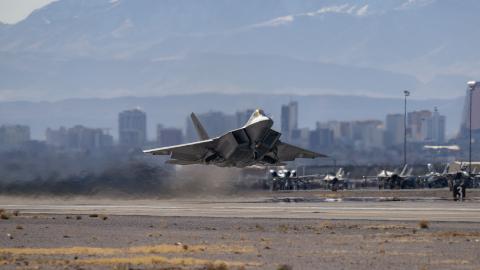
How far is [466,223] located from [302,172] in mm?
80730

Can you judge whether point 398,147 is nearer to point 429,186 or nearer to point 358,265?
point 429,186

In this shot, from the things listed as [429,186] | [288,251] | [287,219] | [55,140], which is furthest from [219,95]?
[288,251]

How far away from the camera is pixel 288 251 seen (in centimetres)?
2761

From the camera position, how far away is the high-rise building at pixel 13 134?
220ft

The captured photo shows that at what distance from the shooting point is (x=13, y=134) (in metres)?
72.4

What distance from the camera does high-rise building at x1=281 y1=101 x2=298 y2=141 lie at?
523 feet

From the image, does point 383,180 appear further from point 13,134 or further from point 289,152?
point 13,134

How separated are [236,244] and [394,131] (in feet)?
338

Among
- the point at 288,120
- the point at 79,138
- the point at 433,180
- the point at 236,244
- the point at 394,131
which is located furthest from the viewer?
the point at 288,120

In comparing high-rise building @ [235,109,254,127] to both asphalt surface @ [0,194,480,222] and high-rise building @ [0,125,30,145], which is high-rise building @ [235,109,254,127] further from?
asphalt surface @ [0,194,480,222]

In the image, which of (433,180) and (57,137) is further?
(433,180)

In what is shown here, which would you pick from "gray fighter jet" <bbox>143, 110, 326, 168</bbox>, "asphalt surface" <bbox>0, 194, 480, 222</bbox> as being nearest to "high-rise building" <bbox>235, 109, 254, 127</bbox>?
"gray fighter jet" <bbox>143, 110, 326, 168</bbox>

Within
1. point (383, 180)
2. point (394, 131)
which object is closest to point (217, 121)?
point (383, 180)

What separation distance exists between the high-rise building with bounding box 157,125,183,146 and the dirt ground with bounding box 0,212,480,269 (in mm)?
53429
